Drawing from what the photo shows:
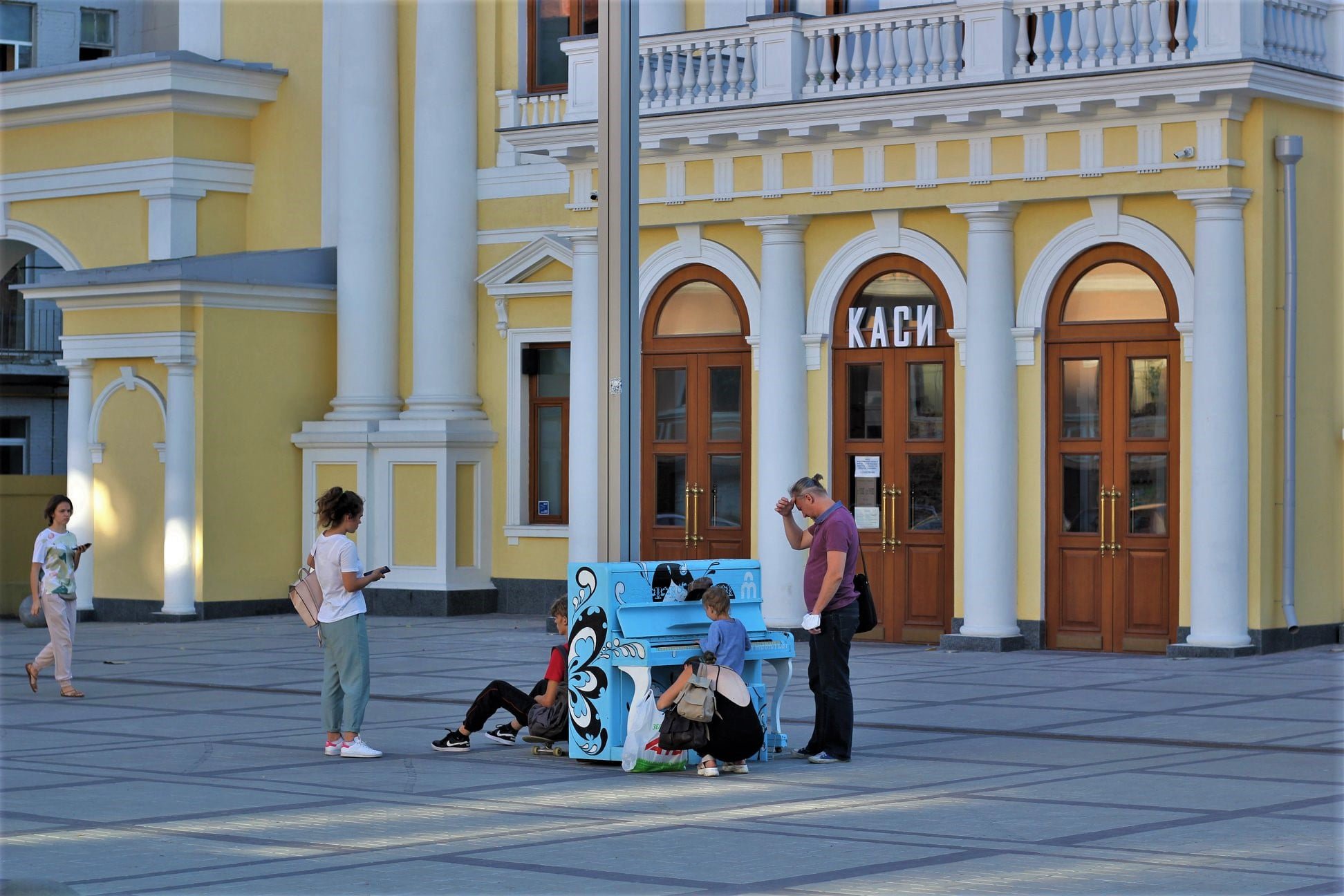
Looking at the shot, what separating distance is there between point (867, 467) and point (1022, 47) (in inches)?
192

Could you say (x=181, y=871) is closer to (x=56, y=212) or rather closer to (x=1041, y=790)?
(x=1041, y=790)

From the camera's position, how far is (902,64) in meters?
22.3

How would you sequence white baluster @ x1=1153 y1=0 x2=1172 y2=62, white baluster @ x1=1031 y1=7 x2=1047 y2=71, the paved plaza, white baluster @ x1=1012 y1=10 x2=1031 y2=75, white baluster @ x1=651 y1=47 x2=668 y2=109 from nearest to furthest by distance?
the paved plaza, white baluster @ x1=1153 y1=0 x2=1172 y2=62, white baluster @ x1=1031 y1=7 x2=1047 y2=71, white baluster @ x1=1012 y1=10 x2=1031 y2=75, white baluster @ x1=651 y1=47 x2=668 y2=109

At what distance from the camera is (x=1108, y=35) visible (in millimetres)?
20953

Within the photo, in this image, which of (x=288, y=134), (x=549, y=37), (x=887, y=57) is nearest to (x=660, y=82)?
(x=887, y=57)

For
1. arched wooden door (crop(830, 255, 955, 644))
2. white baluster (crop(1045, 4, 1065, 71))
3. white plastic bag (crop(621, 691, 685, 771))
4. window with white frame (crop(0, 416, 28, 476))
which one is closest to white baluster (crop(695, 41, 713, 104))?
arched wooden door (crop(830, 255, 955, 644))

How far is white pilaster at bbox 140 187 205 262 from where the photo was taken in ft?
97.9

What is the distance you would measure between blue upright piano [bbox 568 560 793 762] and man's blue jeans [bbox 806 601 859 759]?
36 centimetres

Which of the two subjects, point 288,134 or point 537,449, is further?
point 288,134

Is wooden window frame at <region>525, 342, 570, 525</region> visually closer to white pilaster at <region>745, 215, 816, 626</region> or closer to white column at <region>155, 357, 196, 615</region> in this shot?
white column at <region>155, 357, 196, 615</region>

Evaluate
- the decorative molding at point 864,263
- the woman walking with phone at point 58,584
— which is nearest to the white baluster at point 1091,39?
the decorative molding at point 864,263

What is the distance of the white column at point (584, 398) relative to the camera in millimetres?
25172

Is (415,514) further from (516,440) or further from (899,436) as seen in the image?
(899,436)

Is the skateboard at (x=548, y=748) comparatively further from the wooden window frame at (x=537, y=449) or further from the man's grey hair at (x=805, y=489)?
the wooden window frame at (x=537, y=449)
